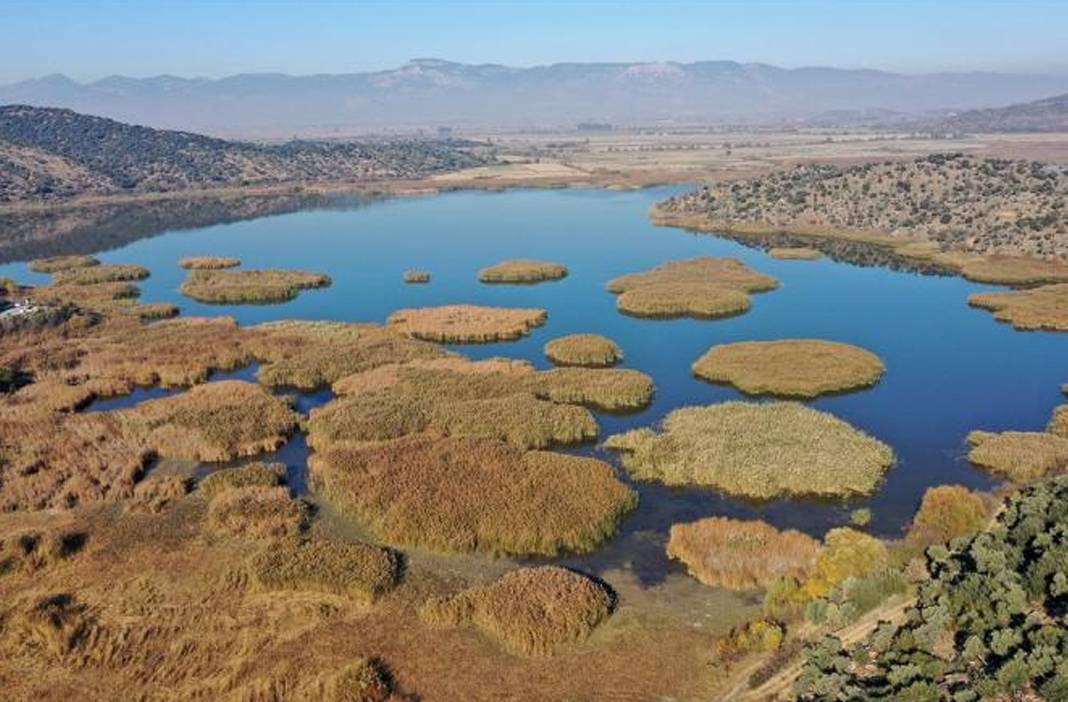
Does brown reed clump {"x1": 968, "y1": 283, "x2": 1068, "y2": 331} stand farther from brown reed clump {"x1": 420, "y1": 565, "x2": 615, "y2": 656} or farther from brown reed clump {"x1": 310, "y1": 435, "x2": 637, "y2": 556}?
brown reed clump {"x1": 420, "y1": 565, "x2": 615, "y2": 656}

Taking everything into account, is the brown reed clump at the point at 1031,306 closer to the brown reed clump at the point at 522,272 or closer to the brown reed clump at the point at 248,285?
the brown reed clump at the point at 522,272

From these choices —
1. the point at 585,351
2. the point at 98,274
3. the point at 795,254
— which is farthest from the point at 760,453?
the point at 98,274

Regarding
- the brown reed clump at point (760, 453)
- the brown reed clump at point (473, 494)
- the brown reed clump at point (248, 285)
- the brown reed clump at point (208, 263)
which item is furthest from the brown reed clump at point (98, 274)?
the brown reed clump at point (760, 453)

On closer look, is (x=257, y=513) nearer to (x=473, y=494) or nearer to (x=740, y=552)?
(x=473, y=494)

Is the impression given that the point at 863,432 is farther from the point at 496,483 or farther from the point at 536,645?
the point at 536,645

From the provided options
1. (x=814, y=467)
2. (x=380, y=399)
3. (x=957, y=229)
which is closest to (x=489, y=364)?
(x=380, y=399)
